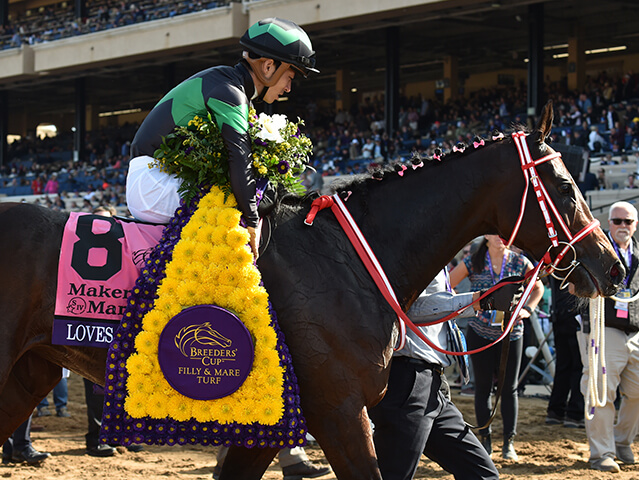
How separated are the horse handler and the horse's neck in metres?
0.39

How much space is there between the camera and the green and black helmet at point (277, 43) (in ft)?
9.99

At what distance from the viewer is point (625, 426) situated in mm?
6125

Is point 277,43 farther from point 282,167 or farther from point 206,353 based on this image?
point 206,353

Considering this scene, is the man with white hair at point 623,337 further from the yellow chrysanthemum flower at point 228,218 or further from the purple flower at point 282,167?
the yellow chrysanthemum flower at point 228,218

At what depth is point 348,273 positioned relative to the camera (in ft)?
9.68

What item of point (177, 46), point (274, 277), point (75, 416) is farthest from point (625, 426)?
point (177, 46)

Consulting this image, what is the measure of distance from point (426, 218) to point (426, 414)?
0.98 m

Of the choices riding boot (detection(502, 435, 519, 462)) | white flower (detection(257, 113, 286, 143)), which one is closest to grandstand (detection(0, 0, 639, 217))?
riding boot (detection(502, 435, 519, 462))

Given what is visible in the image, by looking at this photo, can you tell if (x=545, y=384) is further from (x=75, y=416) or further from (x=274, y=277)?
(x=274, y=277)

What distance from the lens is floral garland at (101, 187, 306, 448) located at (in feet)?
9.06

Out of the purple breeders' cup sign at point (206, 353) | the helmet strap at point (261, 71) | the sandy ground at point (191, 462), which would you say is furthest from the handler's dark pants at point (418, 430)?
the sandy ground at point (191, 462)

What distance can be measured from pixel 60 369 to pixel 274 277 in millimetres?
1035

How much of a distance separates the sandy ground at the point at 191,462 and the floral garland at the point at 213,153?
3.23 metres

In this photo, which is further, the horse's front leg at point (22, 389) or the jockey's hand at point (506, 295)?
the jockey's hand at point (506, 295)
